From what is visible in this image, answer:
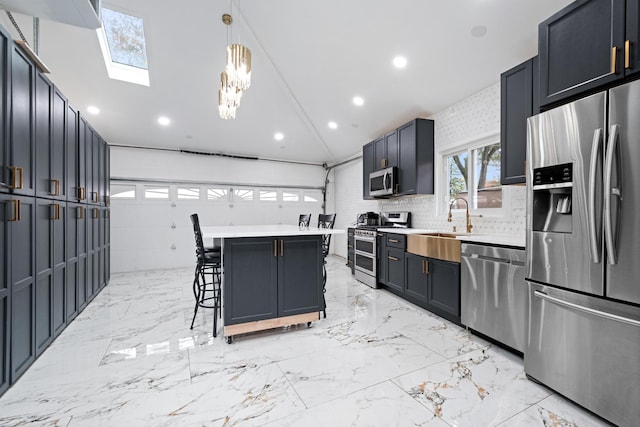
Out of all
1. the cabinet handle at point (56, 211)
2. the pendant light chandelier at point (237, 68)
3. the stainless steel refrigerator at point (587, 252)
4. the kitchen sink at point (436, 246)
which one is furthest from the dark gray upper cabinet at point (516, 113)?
the cabinet handle at point (56, 211)

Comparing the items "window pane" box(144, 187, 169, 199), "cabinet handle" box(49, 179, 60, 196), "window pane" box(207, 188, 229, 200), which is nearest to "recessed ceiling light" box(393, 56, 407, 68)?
"cabinet handle" box(49, 179, 60, 196)

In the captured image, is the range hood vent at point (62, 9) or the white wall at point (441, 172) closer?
the range hood vent at point (62, 9)

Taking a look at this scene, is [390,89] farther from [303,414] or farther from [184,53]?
[303,414]

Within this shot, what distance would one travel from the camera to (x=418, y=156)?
13.1ft

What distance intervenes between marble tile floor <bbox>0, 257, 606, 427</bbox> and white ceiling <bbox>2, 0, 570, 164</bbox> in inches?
115

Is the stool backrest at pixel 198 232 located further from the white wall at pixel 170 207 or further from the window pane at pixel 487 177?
the white wall at pixel 170 207

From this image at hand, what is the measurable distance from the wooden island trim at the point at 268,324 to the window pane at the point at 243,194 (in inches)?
170

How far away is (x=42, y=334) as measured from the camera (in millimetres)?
2262

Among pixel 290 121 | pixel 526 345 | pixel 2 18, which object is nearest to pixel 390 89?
pixel 290 121

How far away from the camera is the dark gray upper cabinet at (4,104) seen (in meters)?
1.71

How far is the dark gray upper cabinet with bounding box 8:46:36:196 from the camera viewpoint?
1.82 metres

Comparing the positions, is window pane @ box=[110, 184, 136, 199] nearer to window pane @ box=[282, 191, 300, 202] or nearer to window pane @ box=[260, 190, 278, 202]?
window pane @ box=[260, 190, 278, 202]

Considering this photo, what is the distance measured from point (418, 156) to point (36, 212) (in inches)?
164

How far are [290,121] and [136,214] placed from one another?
3.63 meters
